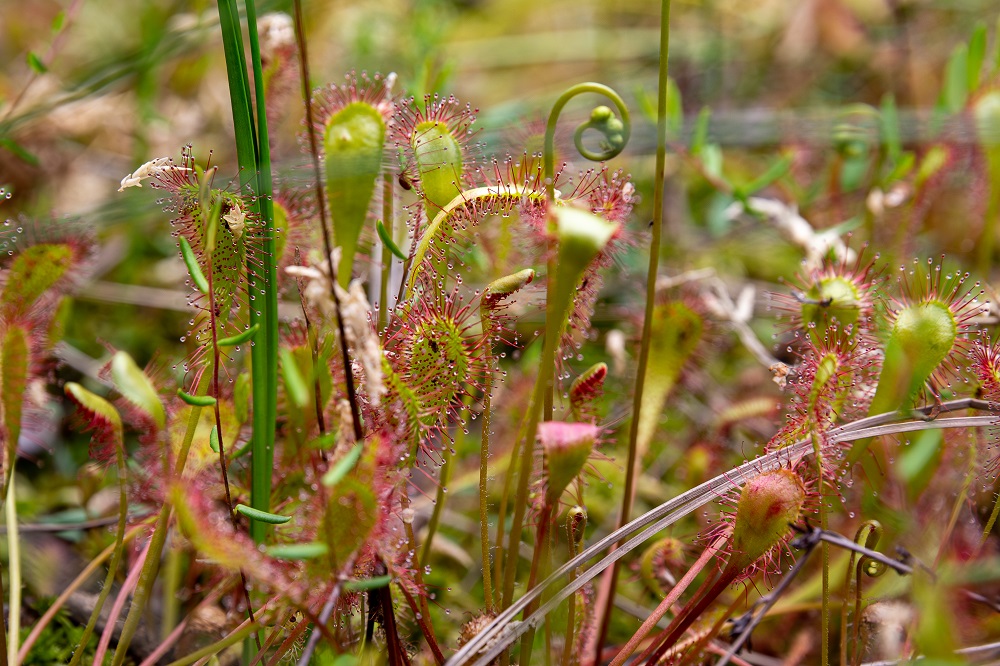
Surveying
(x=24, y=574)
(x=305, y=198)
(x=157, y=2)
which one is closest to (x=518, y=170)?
(x=305, y=198)

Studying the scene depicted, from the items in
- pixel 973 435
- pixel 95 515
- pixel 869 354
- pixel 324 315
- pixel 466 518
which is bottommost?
pixel 466 518

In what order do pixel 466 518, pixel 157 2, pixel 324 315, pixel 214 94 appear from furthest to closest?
pixel 157 2
pixel 214 94
pixel 466 518
pixel 324 315

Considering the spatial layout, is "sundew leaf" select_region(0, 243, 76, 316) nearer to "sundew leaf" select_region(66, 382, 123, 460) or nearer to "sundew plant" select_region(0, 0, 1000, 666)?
"sundew plant" select_region(0, 0, 1000, 666)

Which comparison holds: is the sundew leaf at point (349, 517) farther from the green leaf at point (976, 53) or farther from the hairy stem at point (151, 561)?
the green leaf at point (976, 53)

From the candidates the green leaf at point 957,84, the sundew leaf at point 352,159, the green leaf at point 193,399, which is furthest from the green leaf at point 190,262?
the green leaf at point 957,84

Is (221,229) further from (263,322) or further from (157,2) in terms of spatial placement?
(157,2)

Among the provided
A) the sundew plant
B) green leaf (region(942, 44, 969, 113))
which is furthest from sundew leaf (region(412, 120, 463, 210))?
green leaf (region(942, 44, 969, 113))

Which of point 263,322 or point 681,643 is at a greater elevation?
point 263,322
